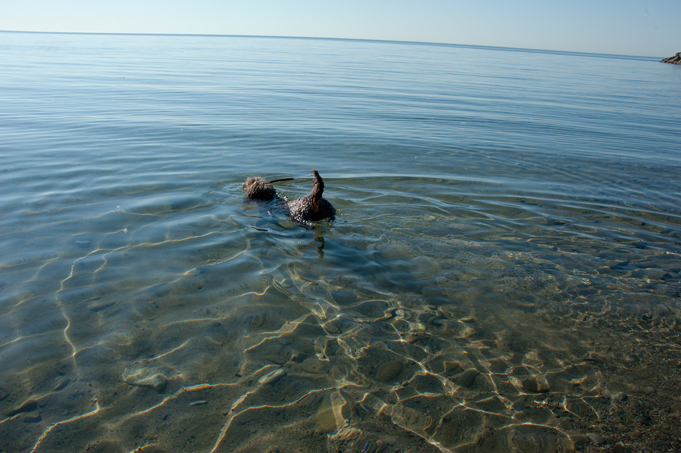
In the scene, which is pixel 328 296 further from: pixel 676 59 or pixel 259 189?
pixel 676 59

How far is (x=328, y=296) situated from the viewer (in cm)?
430

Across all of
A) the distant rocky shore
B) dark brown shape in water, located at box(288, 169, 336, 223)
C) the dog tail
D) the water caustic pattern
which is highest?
the distant rocky shore

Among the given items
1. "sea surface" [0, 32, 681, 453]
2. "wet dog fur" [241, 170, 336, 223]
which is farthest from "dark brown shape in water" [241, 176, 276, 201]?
"sea surface" [0, 32, 681, 453]

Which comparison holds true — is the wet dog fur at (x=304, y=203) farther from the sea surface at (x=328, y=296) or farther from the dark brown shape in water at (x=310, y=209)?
the sea surface at (x=328, y=296)

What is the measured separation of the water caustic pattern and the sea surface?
0.02m

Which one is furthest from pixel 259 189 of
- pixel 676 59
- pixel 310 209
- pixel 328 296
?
pixel 676 59

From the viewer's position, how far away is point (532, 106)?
17.2 meters

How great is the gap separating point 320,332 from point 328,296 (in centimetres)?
59

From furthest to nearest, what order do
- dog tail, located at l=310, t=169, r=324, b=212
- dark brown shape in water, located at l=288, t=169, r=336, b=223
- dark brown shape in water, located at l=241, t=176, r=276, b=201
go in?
dark brown shape in water, located at l=241, t=176, r=276, b=201 → dark brown shape in water, located at l=288, t=169, r=336, b=223 → dog tail, located at l=310, t=169, r=324, b=212

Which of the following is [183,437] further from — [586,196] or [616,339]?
[586,196]

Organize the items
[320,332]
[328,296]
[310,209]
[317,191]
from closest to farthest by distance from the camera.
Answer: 1. [320,332]
2. [328,296]
3. [317,191]
4. [310,209]

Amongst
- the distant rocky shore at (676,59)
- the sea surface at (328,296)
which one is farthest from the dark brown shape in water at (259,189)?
the distant rocky shore at (676,59)

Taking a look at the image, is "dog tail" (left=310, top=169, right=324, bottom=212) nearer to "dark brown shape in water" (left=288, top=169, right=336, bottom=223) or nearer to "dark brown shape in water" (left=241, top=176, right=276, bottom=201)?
"dark brown shape in water" (left=288, top=169, right=336, bottom=223)

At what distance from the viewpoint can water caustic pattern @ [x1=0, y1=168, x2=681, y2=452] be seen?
9.30 feet
